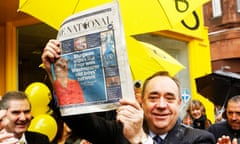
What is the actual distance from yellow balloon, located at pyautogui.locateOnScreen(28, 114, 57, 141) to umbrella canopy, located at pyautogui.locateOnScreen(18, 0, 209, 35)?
3.76 feet

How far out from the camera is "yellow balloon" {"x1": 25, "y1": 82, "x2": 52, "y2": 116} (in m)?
5.02

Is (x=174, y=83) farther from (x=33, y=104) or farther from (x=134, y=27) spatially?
(x=33, y=104)

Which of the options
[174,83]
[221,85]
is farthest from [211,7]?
[174,83]

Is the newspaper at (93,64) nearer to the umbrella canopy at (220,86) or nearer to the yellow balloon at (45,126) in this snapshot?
the yellow balloon at (45,126)

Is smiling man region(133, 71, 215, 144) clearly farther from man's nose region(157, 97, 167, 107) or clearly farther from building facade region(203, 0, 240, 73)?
building facade region(203, 0, 240, 73)

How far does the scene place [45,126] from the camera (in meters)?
4.82

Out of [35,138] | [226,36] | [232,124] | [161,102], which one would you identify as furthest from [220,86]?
[226,36]

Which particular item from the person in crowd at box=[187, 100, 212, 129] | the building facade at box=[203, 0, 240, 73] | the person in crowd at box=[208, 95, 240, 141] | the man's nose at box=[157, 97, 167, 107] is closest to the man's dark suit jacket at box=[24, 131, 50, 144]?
the man's nose at box=[157, 97, 167, 107]

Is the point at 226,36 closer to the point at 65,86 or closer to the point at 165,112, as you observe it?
the point at 165,112

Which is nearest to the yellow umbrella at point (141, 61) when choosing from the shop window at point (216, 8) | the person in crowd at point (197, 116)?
the person in crowd at point (197, 116)

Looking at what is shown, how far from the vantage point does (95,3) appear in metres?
4.12

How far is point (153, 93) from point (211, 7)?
20.2m

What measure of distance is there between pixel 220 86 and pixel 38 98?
2.86 m

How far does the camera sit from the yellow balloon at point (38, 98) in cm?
502
